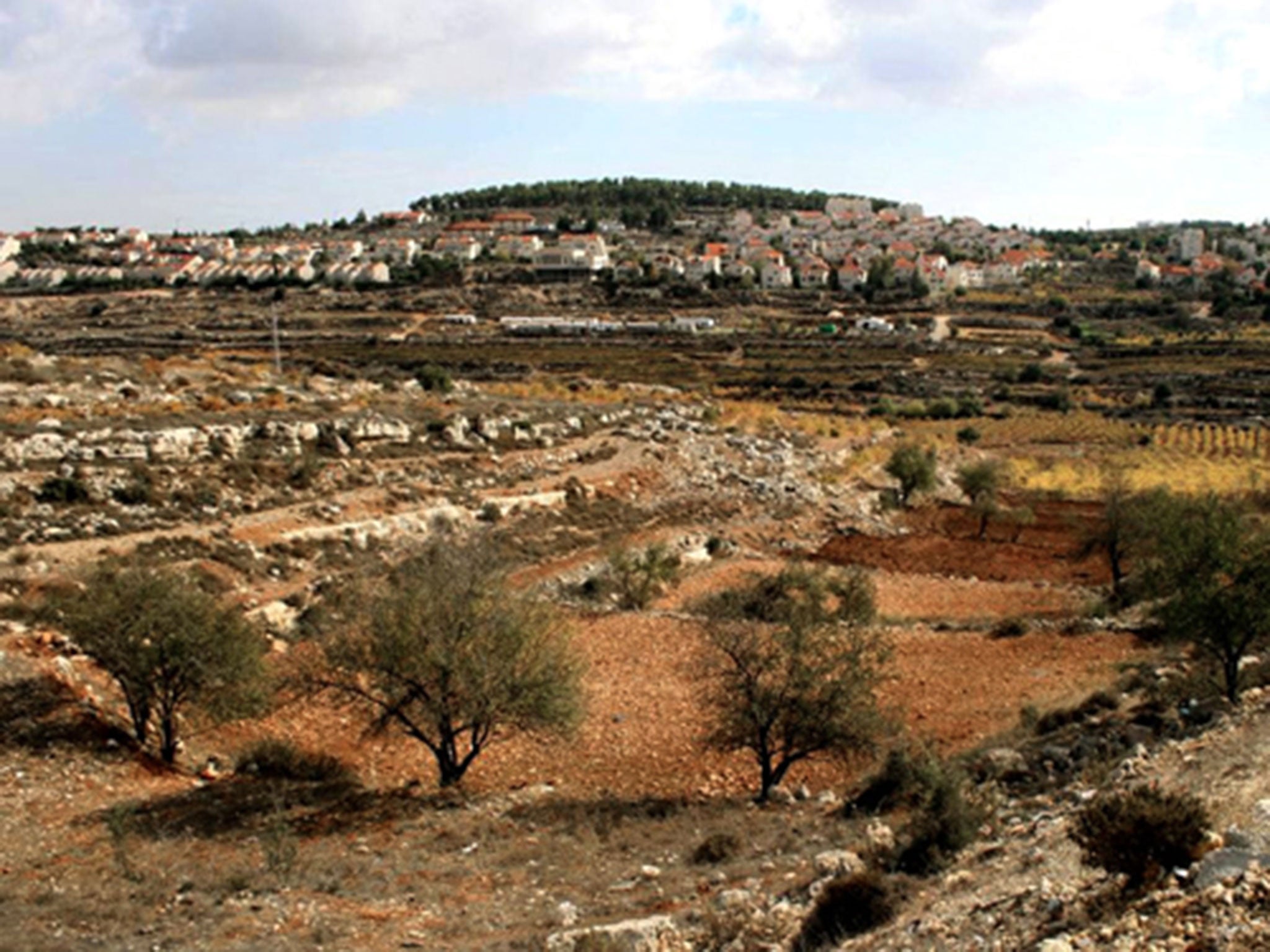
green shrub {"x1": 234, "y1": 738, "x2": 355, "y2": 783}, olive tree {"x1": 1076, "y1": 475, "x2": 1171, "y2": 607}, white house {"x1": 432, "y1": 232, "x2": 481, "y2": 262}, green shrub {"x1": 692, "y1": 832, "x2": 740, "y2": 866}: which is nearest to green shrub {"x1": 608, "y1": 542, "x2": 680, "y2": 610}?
olive tree {"x1": 1076, "y1": 475, "x2": 1171, "y2": 607}

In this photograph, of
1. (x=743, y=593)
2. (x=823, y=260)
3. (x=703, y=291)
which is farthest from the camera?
(x=823, y=260)

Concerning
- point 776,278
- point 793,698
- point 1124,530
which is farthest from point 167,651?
point 776,278

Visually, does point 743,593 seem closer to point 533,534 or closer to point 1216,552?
→ point 1216,552

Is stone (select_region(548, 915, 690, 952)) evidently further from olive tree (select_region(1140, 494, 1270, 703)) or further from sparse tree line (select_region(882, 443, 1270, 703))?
sparse tree line (select_region(882, 443, 1270, 703))

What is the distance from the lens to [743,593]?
21062 mm

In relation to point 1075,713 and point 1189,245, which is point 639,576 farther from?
point 1189,245

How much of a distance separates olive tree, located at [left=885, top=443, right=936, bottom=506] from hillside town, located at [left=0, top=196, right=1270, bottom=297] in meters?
95.9

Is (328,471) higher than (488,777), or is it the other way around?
(328,471)

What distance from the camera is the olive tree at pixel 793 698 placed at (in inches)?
542

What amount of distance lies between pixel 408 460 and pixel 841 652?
2278cm

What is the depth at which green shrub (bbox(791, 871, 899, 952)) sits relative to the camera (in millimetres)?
8617

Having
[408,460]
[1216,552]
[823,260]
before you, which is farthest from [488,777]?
[823,260]

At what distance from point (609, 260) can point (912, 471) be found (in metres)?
120

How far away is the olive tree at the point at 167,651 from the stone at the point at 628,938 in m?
7.87
